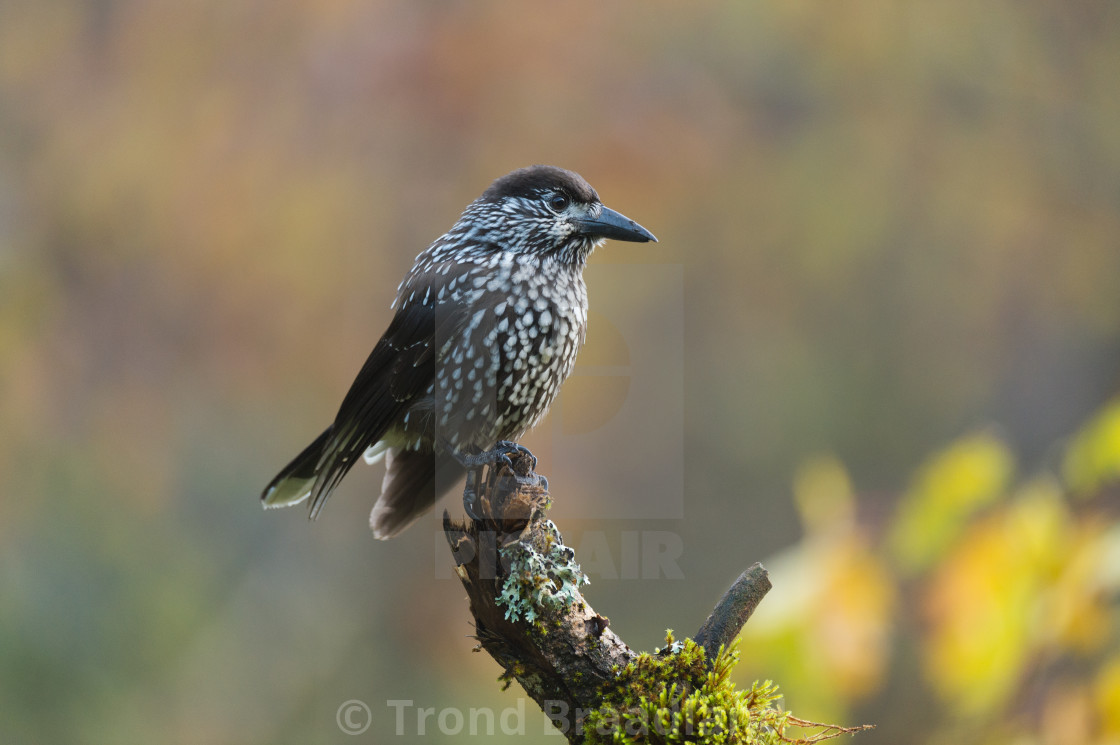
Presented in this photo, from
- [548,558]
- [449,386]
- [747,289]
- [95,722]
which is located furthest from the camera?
[747,289]

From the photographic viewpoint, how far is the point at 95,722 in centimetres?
564

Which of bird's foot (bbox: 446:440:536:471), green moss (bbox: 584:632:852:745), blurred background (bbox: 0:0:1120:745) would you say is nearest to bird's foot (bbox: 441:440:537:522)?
bird's foot (bbox: 446:440:536:471)

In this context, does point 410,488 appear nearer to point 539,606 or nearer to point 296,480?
point 296,480

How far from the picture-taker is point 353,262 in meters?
6.37

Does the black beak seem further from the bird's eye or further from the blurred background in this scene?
the blurred background

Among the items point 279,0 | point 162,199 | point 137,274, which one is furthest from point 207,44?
point 137,274

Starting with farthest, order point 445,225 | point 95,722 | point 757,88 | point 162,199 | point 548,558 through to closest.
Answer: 1. point 757,88
2. point 445,225
3. point 162,199
4. point 95,722
5. point 548,558

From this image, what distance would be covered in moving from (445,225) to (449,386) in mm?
3276

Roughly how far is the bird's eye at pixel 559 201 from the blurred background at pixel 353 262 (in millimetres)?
2618

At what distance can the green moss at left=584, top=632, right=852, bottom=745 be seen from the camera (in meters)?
2.29

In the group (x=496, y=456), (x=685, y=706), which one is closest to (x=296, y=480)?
(x=496, y=456)

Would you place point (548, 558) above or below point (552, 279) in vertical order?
below

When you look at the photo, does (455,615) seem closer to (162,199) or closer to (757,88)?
(162,199)

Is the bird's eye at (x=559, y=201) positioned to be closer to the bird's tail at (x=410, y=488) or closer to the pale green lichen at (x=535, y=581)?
the bird's tail at (x=410, y=488)
